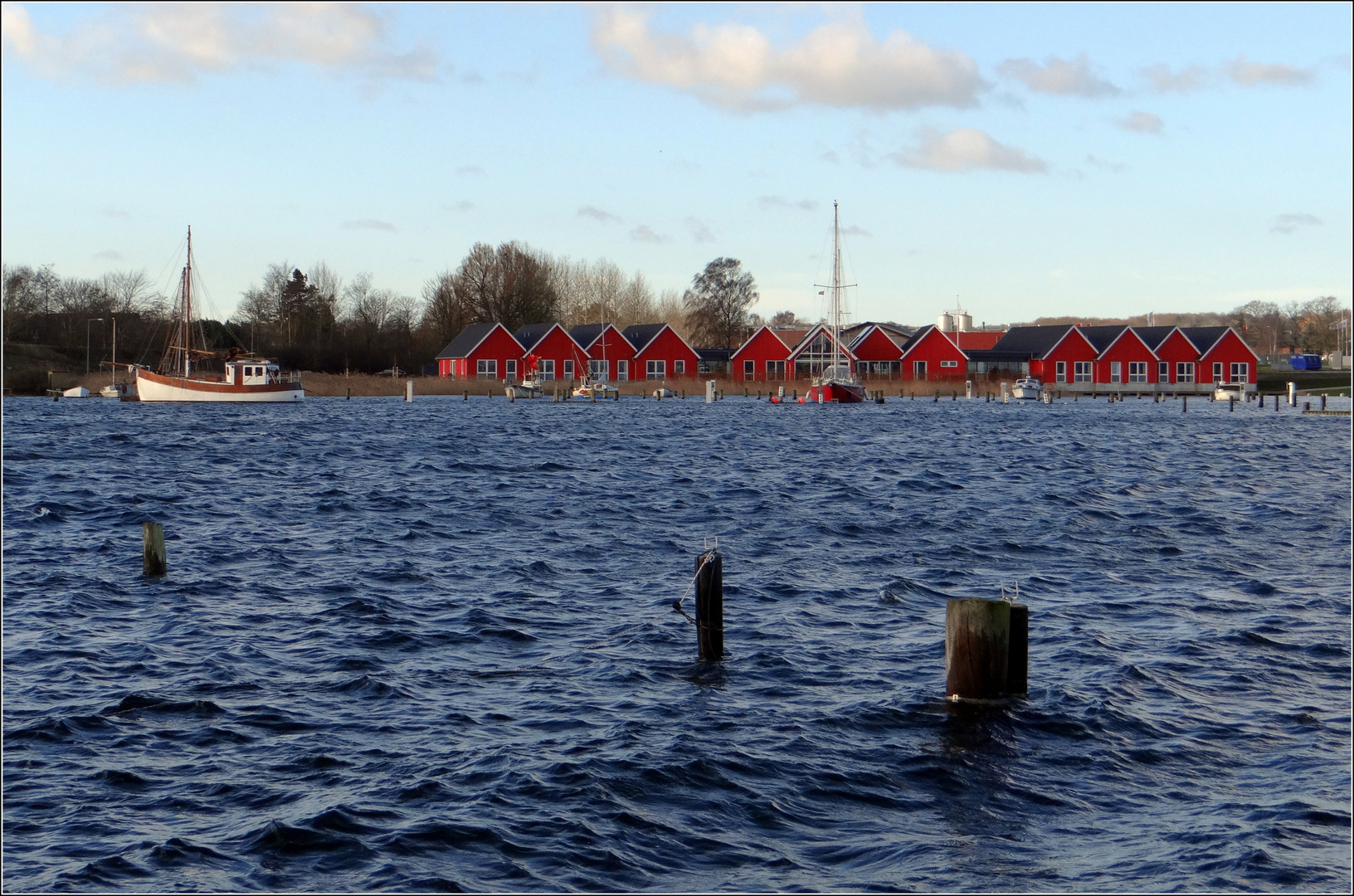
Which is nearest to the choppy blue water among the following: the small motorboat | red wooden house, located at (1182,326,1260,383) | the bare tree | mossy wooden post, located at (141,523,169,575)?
mossy wooden post, located at (141,523,169,575)

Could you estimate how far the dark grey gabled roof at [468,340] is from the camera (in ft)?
350

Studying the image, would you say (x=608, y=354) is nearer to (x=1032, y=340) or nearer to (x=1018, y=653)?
(x=1032, y=340)

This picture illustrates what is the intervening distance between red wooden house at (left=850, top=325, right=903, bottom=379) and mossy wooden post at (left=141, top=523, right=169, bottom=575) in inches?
3605

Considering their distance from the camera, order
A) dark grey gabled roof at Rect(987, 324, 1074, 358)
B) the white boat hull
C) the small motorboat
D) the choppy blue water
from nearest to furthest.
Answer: the choppy blue water → the white boat hull → the small motorboat → dark grey gabled roof at Rect(987, 324, 1074, 358)

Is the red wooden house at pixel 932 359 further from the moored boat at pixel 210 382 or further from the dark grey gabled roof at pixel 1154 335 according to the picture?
the moored boat at pixel 210 382

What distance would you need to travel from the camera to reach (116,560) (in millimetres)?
20391

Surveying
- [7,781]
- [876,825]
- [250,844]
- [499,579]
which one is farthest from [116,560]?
[876,825]

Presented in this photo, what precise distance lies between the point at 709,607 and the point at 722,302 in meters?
120

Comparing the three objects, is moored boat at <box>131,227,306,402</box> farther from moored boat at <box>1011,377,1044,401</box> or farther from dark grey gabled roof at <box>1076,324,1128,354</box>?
dark grey gabled roof at <box>1076,324,1128,354</box>

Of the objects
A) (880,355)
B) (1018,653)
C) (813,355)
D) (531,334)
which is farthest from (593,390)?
(1018,653)

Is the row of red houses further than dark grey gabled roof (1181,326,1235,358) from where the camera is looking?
Yes

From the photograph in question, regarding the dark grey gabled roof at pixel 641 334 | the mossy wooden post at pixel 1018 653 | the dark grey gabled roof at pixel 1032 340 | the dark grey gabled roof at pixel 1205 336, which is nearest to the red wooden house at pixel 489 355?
the dark grey gabled roof at pixel 641 334

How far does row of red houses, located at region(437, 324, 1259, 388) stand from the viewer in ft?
344

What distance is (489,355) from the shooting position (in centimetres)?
10725
